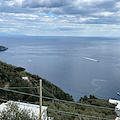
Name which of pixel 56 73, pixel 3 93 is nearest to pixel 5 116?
pixel 3 93

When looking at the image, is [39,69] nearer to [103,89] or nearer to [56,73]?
[56,73]

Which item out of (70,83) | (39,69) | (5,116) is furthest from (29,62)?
(5,116)

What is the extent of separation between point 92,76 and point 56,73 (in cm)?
861

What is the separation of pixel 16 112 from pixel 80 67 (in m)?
39.1

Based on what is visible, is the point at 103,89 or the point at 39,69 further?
the point at 39,69

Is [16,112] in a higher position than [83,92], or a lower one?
higher

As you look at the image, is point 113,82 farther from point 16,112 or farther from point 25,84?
point 16,112

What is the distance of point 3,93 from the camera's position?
12039mm

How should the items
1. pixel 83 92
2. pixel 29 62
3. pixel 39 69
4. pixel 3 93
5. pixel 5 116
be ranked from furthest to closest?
pixel 29 62 < pixel 39 69 < pixel 83 92 < pixel 3 93 < pixel 5 116

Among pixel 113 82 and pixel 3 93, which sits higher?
pixel 3 93

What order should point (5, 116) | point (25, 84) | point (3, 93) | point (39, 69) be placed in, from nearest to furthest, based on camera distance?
1. point (5, 116)
2. point (3, 93)
3. point (25, 84)
4. point (39, 69)

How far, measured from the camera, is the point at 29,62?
1889 inches

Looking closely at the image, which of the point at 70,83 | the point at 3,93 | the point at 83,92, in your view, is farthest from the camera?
the point at 70,83

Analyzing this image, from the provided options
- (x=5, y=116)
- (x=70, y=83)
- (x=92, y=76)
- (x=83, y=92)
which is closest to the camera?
(x=5, y=116)
